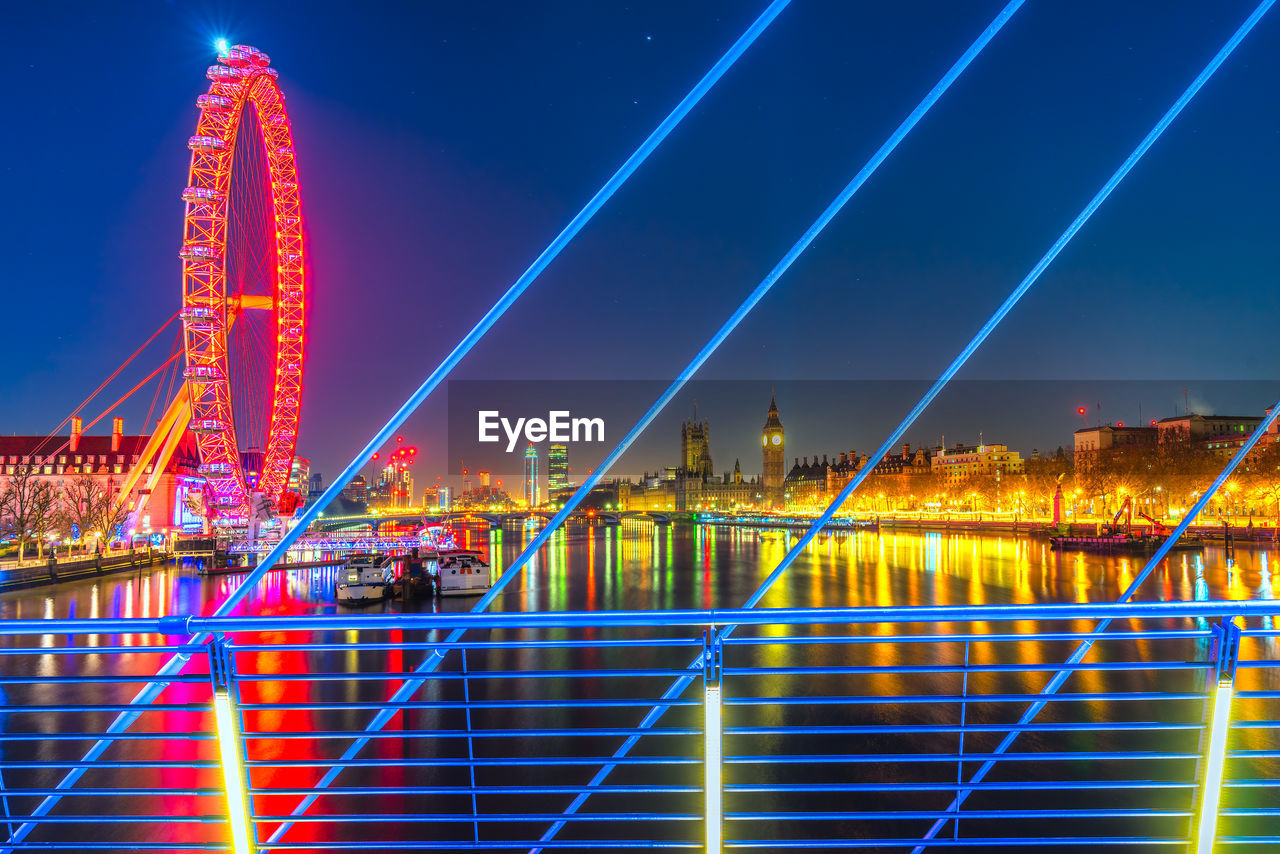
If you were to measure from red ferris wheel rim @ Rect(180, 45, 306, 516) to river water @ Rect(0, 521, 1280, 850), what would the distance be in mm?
6036

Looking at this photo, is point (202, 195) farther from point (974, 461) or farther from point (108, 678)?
point (974, 461)

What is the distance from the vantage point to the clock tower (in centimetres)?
15588

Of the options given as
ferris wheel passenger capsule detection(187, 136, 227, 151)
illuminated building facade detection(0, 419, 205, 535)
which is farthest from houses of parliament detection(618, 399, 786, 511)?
ferris wheel passenger capsule detection(187, 136, 227, 151)

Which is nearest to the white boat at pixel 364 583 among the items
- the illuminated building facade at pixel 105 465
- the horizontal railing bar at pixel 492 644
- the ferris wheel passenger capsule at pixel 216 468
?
the ferris wheel passenger capsule at pixel 216 468

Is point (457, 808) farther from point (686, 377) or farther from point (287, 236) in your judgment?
point (287, 236)

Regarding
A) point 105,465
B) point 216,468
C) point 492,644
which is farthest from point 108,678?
point 105,465

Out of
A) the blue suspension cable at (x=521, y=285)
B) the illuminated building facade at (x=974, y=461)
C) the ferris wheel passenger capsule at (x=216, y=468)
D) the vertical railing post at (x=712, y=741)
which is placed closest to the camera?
the vertical railing post at (x=712, y=741)

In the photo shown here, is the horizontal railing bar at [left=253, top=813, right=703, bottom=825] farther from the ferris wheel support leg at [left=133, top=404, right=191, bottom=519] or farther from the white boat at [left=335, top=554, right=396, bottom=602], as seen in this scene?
the ferris wheel support leg at [left=133, top=404, right=191, bottom=519]

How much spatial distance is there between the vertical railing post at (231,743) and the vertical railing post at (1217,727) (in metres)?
3.26

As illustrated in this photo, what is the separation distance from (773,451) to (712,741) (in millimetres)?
159539

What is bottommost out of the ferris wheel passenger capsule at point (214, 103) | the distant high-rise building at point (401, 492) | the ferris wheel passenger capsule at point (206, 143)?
the distant high-rise building at point (401, 492)

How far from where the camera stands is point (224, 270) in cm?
3144

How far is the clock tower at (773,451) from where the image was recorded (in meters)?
156

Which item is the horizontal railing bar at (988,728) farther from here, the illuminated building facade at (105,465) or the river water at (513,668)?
the illuminated building facade at (105,465)
